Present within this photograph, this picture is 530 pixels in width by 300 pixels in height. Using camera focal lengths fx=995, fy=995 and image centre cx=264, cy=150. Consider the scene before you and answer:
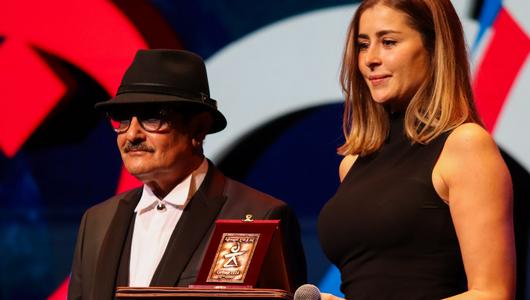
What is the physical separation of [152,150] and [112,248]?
0.29m

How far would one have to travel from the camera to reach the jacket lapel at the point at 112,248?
270 cm

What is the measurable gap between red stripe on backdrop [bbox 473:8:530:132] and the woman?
4.04 feet

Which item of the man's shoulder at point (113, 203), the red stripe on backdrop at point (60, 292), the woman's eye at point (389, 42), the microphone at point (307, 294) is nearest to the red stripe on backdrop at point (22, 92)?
the red stripe on backdrop at point (60, 292)

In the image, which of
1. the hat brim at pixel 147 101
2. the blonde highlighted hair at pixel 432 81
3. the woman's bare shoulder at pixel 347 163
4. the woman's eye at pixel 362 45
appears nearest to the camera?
the blonde highlighted hair at pixel 432 81

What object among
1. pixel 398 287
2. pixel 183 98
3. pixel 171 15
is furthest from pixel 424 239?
pixel 171 15

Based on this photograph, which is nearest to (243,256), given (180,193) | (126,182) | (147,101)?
(180,193)

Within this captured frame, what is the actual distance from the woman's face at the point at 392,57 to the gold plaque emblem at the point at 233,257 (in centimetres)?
44

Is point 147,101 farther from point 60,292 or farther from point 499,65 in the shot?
point 60,292

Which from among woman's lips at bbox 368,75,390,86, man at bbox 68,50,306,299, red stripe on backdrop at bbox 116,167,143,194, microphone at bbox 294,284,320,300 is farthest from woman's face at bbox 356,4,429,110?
red stripe on backdrop at bbox 116,167,143,194

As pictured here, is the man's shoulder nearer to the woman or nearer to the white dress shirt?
the white dress shirt

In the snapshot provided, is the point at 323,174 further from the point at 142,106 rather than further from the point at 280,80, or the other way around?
the point at 142,106

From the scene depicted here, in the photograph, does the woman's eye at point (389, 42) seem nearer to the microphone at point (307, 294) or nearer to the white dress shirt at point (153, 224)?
the microphone at point (307, 294)

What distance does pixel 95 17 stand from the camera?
13.8 ft

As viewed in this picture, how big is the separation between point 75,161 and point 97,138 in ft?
0.45
